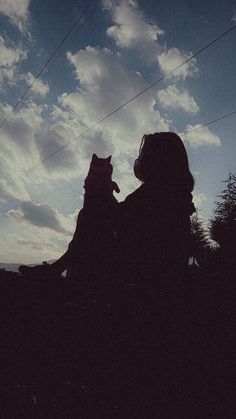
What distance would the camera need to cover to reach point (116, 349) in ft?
3.65

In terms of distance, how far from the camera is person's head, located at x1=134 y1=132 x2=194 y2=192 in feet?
5.14

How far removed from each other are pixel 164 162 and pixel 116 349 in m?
0.94

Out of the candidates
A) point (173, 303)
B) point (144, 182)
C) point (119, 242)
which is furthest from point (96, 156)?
point (173, 303)

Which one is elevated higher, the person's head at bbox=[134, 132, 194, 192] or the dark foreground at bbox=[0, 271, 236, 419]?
the person's head at bbox=[134, 132, 194, 192]

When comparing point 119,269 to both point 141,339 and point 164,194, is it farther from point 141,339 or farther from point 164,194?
point 164,194

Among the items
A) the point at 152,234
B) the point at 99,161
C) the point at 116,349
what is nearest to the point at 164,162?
the point at 152,234

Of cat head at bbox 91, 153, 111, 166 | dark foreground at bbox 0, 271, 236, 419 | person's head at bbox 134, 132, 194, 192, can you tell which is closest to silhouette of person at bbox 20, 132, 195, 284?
person's head at bbox 134, 132, 194, 192

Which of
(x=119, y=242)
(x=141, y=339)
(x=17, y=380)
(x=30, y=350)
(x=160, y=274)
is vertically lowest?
(x=17, y=380)

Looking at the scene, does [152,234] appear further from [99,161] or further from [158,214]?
[99,161]

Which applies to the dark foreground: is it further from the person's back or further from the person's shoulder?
the person's shoulder

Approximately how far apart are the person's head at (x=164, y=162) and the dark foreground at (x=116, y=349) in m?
0.56

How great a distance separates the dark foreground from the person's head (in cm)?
56

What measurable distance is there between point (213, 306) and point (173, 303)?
0.15m

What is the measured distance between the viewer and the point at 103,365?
108 centimetres
